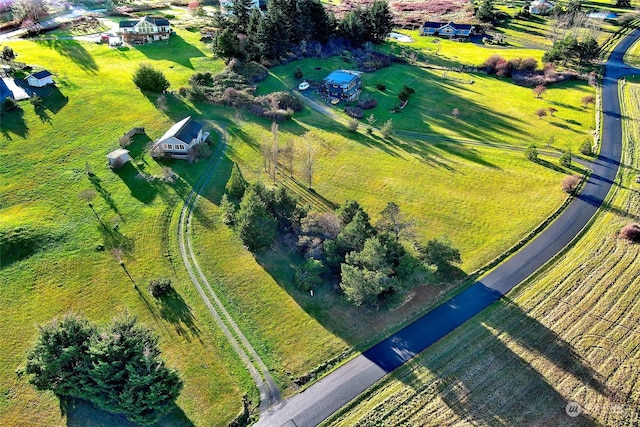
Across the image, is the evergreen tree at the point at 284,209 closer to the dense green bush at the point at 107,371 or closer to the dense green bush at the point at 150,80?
the dense green bush at the point at 107,371

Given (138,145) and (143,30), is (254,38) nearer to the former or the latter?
(143,30)

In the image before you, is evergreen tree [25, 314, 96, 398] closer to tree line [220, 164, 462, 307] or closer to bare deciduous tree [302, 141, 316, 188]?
tree line [220, 164, 462, 307]

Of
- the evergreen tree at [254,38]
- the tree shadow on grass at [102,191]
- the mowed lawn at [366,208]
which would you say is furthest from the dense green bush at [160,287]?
the evergreen tree at [254,38]

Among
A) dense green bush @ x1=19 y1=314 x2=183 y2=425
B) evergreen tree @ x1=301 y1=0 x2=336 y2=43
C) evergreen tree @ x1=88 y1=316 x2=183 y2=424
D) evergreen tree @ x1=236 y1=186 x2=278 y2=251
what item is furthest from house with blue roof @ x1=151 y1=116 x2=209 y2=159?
evergreen tree @ x1=301 y1=0 x2=336 y2=43

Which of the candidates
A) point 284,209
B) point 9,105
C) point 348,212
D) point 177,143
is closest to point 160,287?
point 284,209

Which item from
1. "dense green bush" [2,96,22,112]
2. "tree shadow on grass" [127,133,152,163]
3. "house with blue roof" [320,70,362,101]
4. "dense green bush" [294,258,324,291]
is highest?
"dense green bush" [2,96,22,112]

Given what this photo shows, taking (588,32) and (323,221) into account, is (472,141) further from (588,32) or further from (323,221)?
(588,32)

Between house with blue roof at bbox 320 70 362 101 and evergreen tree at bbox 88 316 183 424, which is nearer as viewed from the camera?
evergreen tree at bbox 88 316 183 424
